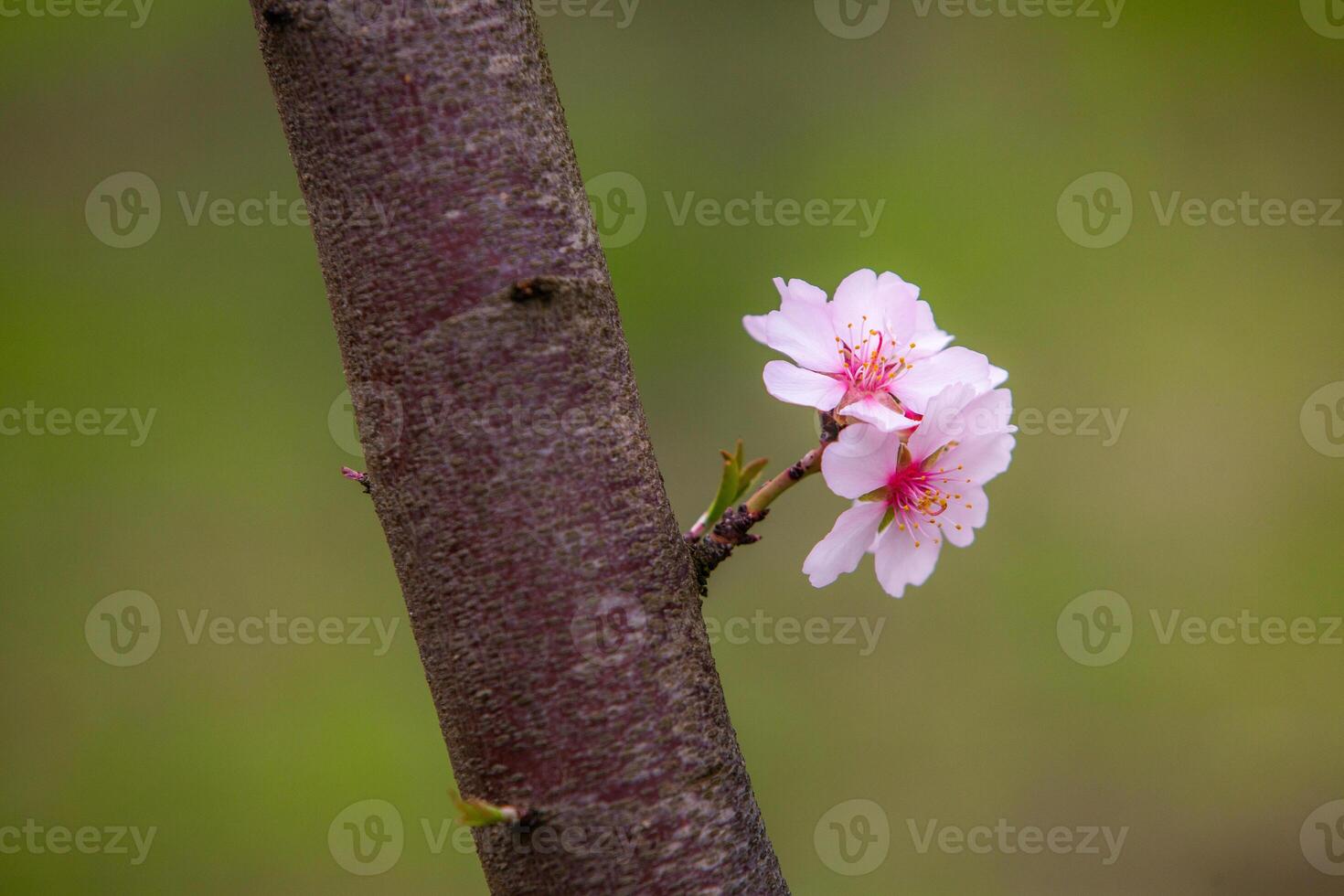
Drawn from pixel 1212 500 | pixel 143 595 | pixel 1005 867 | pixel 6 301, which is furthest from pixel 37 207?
pixel 1212 500

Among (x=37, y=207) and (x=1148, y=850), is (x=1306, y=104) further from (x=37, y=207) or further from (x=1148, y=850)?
(x=37, y=207)

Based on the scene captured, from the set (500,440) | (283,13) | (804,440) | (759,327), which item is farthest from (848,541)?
(804,440)

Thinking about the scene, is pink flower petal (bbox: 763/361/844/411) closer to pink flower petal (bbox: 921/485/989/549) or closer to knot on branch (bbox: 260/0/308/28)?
pink flower petal (bbox: 921/485/989/549)

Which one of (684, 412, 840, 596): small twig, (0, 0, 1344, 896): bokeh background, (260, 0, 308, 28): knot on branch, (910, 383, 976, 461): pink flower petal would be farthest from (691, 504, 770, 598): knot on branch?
(0, 0, 1344, 896): bokeh background

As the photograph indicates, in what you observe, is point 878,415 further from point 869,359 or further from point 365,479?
point 365,479

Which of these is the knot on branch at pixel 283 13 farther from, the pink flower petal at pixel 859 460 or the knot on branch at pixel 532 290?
the pink flower petal at pixel 859 460
